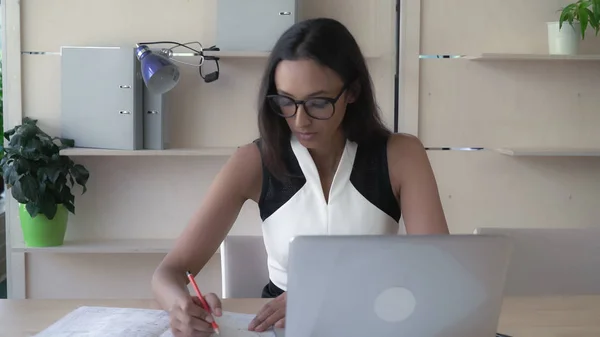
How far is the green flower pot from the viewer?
2.96 meters

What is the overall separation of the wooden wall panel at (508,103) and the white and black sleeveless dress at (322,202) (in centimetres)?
142

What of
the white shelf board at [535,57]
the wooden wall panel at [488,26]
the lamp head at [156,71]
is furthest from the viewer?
the wooden wall panel at [488,26]

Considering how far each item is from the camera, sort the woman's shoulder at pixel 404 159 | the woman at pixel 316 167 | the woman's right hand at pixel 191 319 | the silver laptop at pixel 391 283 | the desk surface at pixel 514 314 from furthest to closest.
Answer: the woman's shoulder at pixel 404 159, the woman at pixel 316 167, the desk surface at pixel 514 314, the woman's right hand at pixel 191 319, the silver laptop at pixel 391 283

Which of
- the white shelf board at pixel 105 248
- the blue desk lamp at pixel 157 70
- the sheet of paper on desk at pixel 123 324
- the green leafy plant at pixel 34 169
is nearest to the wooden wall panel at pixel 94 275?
the white shelf board at pixel 105 248

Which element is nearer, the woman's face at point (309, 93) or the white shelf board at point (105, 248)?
the woman's face at point (309, 93)

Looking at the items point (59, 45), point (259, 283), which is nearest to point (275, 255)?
point (259, 283)

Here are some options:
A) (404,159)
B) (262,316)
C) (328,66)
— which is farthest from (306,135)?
(262,316)

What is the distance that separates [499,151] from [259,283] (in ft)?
5.67

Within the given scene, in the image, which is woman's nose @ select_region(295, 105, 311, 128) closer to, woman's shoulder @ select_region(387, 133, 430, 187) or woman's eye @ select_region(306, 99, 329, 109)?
woman's eye @ select_region(306, 99, 329, 109)

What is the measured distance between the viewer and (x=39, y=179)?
9.57 ft

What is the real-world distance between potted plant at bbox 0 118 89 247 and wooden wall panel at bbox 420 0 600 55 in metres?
1.70

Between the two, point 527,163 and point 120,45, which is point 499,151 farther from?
point 120,45

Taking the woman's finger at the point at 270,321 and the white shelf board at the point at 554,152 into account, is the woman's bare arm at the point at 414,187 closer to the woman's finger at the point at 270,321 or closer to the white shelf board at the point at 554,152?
the woman's finger at the point at 270,321

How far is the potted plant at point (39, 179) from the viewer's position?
9.49 feet
